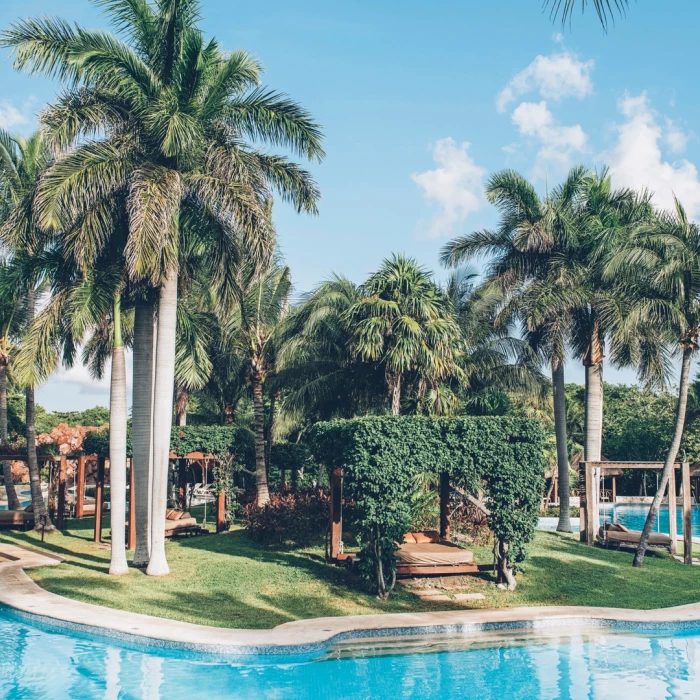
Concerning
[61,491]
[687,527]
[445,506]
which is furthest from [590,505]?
[61,491]

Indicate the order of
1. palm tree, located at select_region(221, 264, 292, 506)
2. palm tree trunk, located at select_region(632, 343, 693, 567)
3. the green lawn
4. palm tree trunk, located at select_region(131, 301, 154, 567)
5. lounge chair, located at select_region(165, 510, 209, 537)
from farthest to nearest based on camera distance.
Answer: palm tree, located at select_region(221, 264, 292, 506), lounge chair, located at select_region(165, 510, 209, 537), palm tree trunk, located at select_region(632, 343, 693, 567), palm tree trunk, located at select_region(131, 301, 154, 567), the green lawn

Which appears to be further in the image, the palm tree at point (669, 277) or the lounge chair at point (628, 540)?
the lounge chair at point (628, 540)

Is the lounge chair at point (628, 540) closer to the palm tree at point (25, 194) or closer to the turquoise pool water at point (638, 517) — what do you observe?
the turquoise pool water at point (638, 517)

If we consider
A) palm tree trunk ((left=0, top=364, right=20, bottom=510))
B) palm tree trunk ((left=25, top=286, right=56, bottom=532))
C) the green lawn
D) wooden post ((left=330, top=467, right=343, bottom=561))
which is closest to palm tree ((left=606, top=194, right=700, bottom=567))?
the green lawn

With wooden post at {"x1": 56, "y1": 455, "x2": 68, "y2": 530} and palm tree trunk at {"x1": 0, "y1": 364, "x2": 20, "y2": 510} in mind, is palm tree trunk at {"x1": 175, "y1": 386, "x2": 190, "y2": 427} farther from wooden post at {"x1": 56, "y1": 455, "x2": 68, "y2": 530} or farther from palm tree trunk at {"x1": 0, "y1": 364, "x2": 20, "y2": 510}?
palm tree trunk at {"x1": 0, "y1": 364, "x2": 20, "y2": 510}

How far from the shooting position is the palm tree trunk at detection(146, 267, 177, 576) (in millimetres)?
16547

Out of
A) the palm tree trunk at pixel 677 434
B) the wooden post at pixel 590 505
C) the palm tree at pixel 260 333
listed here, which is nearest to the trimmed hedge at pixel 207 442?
the palm tree at pixel 260 333

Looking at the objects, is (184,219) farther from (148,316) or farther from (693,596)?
(693,596)

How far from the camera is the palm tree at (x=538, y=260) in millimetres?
23891

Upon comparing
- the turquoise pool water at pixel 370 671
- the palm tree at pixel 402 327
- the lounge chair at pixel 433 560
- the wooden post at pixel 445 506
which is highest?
the palm tree at pixel 402 327

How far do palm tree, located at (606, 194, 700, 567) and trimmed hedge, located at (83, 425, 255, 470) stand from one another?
12309mm

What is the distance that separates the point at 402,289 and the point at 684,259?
793 centimetres

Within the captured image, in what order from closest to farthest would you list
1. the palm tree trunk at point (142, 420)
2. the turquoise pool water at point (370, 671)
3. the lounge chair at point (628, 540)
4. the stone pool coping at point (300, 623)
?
the turquoise pool water at point (370, 671) < the stone pool coping at point (300, 623) < the palm tree trunk at point (142, 420) < the lounge chair at point (628, 540)

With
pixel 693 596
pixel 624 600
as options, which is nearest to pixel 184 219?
pixel 624 600
